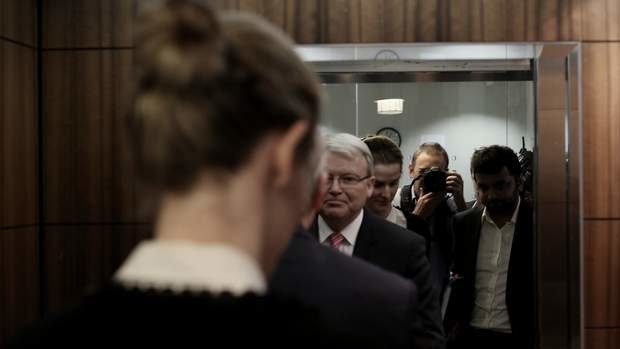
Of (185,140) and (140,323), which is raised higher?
(185,140)

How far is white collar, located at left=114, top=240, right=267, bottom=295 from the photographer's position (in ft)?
2.56

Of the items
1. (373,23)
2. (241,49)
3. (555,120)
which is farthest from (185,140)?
(555,120)

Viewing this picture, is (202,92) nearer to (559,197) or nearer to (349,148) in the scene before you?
(349,148)

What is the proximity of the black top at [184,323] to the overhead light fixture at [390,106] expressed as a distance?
2795mm

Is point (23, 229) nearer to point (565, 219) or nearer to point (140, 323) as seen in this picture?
point (565, 219)

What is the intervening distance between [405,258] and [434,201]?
1.01 meters

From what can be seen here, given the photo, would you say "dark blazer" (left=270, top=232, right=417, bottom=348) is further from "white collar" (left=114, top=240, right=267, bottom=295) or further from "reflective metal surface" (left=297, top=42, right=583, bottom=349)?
"reflective metal surface" (left=297, top=42, right=583, bottom=349)

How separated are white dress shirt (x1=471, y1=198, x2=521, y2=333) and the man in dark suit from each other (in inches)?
33.5

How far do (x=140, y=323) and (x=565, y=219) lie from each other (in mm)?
2894

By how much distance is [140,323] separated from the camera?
76cm

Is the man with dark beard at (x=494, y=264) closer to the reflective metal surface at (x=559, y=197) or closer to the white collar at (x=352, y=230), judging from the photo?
the reflective metal surface at (x=559, y=197)

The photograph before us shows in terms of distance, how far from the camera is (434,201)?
3.71m

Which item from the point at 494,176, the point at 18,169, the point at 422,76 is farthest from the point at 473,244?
the point at 18,169

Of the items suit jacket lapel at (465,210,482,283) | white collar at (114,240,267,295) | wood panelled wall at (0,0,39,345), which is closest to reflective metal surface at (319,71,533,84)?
suit jacket lapel at (465,210,482,283)
